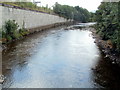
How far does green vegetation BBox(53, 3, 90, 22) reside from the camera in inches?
1751

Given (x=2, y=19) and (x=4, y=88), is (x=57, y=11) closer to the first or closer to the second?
(x=2, y=19)

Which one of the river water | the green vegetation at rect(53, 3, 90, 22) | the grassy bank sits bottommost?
the river water

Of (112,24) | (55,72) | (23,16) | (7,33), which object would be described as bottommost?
(55,72)

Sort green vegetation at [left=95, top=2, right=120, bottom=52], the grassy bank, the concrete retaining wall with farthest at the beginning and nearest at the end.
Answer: the concrete retaining wall < the grassy bank < green vegetation at [left=95, top=2, right=120, bottom=52]

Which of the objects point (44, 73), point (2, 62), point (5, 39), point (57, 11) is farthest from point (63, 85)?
point (57, 11)

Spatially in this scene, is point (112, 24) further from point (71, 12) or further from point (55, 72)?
point (71, 12)

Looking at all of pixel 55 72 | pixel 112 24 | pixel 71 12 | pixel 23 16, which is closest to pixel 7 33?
pixel 23 16

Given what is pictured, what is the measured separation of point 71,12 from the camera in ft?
169

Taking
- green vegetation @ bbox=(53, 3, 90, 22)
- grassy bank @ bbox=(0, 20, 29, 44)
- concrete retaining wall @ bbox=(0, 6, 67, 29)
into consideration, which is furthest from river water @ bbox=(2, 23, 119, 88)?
green vegetation @ bbox=(53, 3, 90, 22)

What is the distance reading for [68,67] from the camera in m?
7.80

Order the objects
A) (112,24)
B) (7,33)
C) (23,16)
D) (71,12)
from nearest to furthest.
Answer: (112,24) < (7,33) < (23,16) < (71,12)

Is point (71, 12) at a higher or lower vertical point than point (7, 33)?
higher

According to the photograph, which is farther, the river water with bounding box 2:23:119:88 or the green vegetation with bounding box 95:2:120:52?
the green vegetation with bounding box 95:2:120:52

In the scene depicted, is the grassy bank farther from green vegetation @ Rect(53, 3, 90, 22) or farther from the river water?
green vegetation @ Rect(53, 3, 90, 22)
